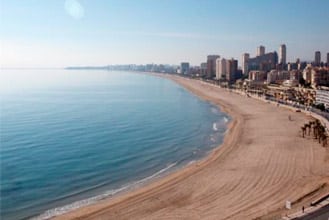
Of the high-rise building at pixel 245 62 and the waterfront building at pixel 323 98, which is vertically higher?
the high-rise building at pixel 245 62

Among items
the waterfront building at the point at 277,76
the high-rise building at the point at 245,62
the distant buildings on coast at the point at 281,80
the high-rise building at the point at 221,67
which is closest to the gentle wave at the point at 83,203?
the distant buildings on coast at the point at 281,80

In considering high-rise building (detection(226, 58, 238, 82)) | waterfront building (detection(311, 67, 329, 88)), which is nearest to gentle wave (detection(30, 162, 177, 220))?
waterfront building (detection(311, 67, 329, 88))

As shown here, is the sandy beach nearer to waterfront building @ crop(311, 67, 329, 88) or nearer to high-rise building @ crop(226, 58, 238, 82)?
waterfront building @ crop(311, 67, 329, 88)

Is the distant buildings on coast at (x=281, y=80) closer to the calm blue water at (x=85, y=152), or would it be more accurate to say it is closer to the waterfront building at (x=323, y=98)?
the waterfront building at (x=323, y=98)

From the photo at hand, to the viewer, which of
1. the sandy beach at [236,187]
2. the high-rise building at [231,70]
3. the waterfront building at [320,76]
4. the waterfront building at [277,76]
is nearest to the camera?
the sandy beach at [236,187]

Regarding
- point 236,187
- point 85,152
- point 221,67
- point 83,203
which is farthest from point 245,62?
point 83,203

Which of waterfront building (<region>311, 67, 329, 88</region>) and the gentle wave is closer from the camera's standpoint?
the gentle wave

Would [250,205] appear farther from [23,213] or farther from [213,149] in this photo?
Answer: [213,149]

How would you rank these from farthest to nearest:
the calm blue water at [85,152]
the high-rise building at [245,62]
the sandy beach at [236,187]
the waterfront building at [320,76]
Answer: the high-rise building at [245,62] < the waterfront building at [320,76] < the calm blue water at [85,152] < the sandy beach at [236,187]

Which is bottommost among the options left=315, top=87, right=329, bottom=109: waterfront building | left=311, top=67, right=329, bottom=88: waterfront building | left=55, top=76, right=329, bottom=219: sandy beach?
left=55, top=76, right=329, bottom=219: sandy beach
